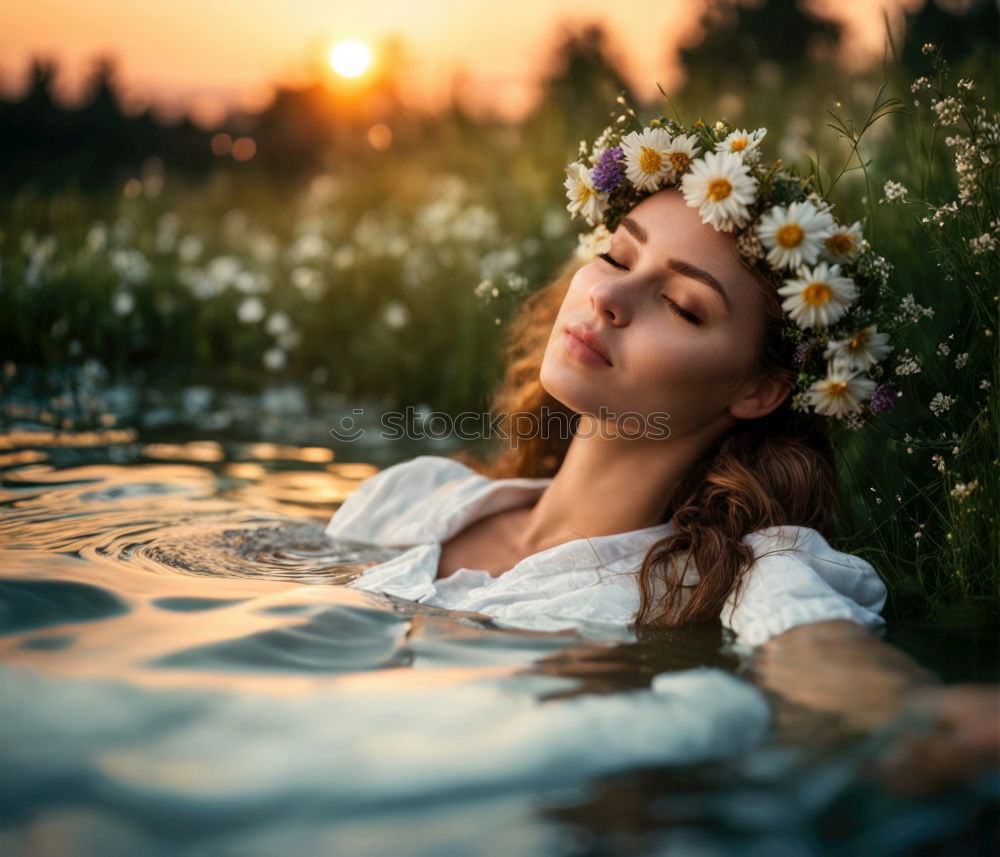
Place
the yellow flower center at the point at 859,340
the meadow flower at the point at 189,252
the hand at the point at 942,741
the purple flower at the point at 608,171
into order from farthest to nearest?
the meadow flower at the point at 189,252, the purple flower at the point at 608,171, the yellow flower center at the point at 859,340, the hand at the point at 942,741

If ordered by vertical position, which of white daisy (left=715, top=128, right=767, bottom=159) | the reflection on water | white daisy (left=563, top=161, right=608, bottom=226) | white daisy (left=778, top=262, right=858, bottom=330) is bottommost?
the reflection on water

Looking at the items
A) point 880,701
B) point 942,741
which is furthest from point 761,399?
point 942,741

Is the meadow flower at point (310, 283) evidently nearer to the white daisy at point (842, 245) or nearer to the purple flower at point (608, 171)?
the purple flower at point (608, 171)

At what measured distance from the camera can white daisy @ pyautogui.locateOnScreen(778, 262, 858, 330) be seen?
8.95ft

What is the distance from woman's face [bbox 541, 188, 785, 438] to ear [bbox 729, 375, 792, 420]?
0.10 metres

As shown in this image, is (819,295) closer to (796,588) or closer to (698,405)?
(698,405)

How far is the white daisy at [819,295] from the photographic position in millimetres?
2727

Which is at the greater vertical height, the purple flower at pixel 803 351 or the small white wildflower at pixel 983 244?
the small white wildflower at pixel 983 244

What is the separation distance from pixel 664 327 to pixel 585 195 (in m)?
0.75

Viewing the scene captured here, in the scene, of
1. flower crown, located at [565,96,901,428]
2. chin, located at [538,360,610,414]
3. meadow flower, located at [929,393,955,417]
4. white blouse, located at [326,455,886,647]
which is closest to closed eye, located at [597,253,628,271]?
flower crown, located at [565,96,901,428]

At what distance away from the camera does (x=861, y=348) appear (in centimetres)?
283

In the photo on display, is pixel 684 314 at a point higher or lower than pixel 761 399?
higher

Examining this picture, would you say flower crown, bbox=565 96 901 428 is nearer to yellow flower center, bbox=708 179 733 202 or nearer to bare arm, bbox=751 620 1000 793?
yellow flower center, bbox=708 179 733 202

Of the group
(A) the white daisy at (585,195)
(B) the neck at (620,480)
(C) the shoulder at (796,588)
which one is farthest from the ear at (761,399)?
(A) the white daisy at (585,195)
